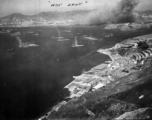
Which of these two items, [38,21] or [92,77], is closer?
[92,77]

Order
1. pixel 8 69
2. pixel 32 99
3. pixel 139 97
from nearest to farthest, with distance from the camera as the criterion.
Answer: pixel 139 97, pixel 32 99, pixel 8 69

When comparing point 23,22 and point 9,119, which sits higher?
point 23,22

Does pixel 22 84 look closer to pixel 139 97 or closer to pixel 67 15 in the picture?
pixel 139 97

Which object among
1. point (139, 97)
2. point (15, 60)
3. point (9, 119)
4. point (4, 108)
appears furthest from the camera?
point (15, 60)

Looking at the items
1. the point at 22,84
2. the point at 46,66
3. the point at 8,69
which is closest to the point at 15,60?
the point at 8,69

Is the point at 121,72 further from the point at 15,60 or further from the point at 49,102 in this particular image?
the point at 15,60

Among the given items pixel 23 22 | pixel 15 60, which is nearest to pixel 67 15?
pixel 23 22

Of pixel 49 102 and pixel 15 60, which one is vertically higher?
pixel 15 60

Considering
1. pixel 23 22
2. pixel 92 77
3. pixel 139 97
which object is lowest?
pixel 92 77

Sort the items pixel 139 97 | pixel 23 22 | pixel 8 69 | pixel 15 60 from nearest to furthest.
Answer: pixel 139 97, pixel 8 69, pixel 15 60, pixel 23 22
